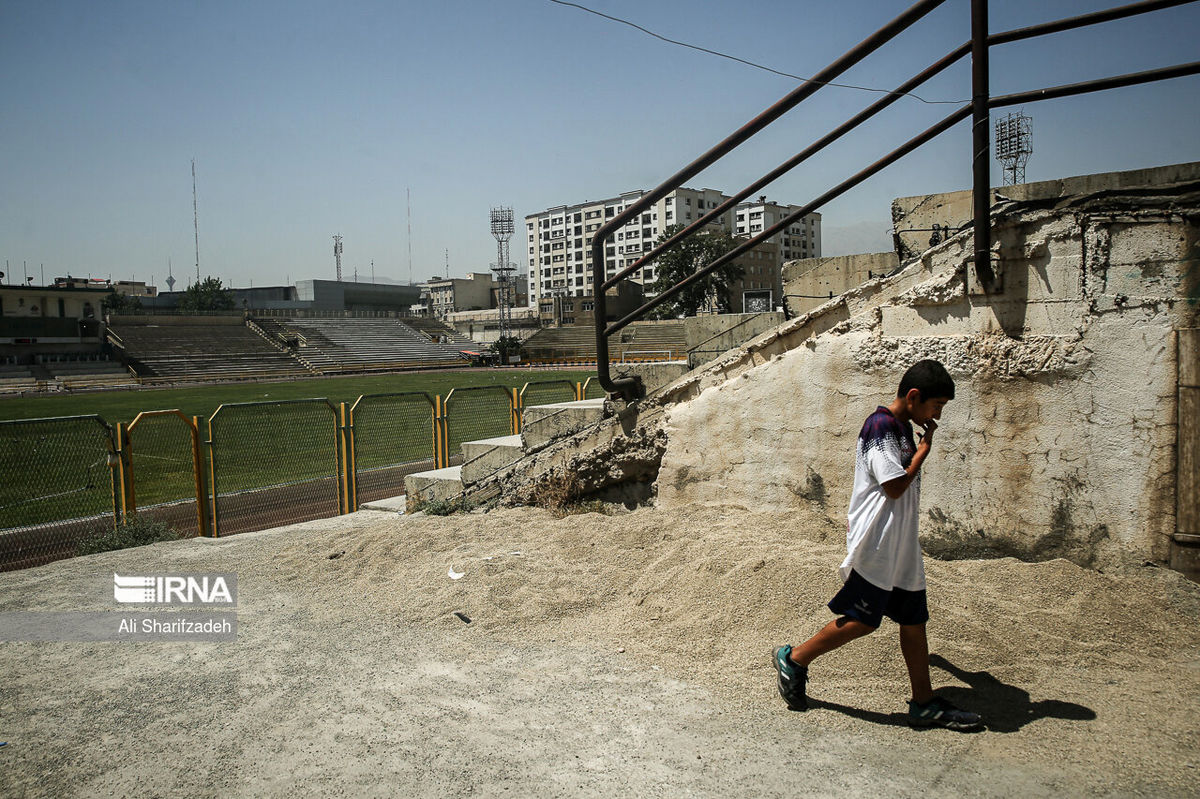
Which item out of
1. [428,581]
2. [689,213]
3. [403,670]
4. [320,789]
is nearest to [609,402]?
[428,581]

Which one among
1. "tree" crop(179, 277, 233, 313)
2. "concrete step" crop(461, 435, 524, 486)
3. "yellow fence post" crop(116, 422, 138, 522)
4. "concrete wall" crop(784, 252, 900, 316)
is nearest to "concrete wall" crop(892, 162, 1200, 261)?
"concrete wall" crop(784, 252, 900, 316)

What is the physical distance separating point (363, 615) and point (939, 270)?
4.46 m

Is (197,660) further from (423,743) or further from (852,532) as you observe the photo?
(852,532)

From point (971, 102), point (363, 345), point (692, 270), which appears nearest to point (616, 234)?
point (363, 345)

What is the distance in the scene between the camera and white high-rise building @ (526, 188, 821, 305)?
116 meters

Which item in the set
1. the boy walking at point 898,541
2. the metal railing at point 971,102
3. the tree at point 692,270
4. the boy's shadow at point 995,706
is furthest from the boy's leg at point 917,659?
the tree at point 692,270

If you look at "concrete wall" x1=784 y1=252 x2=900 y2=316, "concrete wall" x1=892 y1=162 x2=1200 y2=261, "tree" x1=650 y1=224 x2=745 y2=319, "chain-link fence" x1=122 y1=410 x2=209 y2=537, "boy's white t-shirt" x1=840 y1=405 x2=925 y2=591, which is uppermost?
"tree" x1=650 y1=224 x2=745 y2=319

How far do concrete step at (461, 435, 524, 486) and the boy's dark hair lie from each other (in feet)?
15.5

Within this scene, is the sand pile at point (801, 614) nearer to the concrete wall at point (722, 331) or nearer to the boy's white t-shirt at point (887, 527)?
the boy's white t-shirt at point (887, 527)

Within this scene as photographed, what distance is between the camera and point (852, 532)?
3.36m

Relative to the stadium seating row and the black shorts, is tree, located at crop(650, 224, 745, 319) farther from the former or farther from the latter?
the black shorts

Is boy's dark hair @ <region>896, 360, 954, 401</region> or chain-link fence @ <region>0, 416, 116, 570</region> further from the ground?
boy's dark hair @ <region>896, 360, 954, 401</region>

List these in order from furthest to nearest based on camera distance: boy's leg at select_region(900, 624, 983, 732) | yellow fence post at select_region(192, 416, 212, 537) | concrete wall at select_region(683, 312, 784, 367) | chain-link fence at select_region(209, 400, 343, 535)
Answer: chain-link fence at select_region(209, 400, 343, 535), yellow fence post at select_region(192, 416, 212, 537), concrete wall at select_region(683, 312, 784, 367), boy's leg at select_region(900, 624, 983, 732)

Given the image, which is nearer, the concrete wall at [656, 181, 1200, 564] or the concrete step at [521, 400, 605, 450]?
the concrete wall at [656, 181, 1200, 564]
